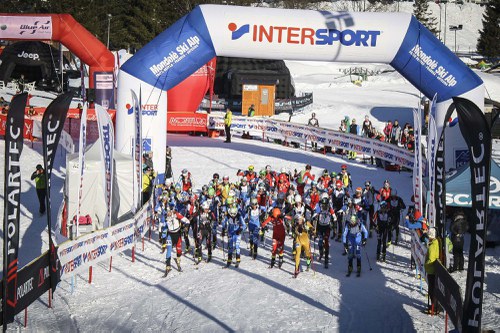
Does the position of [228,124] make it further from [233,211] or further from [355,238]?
[355,238]

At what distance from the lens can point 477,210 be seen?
10.3m

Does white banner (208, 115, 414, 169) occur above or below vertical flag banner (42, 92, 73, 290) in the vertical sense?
below

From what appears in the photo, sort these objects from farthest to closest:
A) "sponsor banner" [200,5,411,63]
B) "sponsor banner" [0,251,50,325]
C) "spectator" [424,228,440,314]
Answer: "sponsor banner" [200,5,411,63]
"spectator" [424,228,440,314]
"sponsor banner" [0,251,50,325]

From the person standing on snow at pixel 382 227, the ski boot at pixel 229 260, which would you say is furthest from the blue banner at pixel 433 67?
the ski boot at pixel 229 260

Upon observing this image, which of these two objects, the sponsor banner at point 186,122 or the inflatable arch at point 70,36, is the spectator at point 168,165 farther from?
the inflatable arch at point 70,36

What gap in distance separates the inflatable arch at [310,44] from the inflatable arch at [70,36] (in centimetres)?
737

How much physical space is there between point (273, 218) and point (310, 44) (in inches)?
274

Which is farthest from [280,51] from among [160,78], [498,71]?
[498,71]

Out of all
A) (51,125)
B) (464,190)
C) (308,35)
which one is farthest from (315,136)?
(51,125)

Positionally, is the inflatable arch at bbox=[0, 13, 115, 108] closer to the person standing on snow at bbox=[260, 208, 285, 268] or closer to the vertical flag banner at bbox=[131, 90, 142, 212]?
the vertical flag banner at bbox=[131, 90, 142, 212]

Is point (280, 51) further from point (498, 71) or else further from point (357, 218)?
point (498, 71)

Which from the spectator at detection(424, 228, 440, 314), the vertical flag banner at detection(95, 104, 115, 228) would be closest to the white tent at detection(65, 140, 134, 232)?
the vertical flag banner at detection(95, 104, 115, 228)

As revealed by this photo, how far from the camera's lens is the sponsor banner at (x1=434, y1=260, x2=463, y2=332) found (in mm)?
11109

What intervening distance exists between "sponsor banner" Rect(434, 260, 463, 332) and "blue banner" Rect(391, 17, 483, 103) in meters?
9.22
